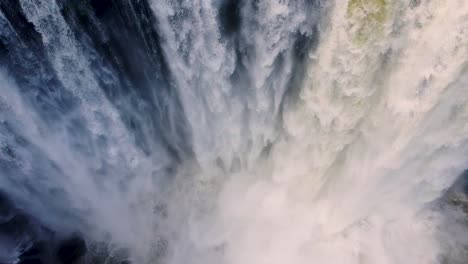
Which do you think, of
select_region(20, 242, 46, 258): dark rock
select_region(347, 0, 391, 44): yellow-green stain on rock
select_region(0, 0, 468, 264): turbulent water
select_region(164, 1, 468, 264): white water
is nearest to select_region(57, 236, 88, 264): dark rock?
select_region(0, 0, 468, 264): turbulent water

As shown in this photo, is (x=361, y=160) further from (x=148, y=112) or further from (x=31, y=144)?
(x=31, y=144)

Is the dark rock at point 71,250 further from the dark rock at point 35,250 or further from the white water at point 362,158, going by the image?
the white water at point 362,158

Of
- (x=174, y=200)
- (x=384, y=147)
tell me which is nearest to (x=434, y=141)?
(x=384, y=147)

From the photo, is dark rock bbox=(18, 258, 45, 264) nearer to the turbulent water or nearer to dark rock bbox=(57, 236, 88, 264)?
the turbulent water

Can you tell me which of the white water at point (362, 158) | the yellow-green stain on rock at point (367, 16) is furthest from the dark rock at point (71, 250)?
the yellow-green stain on rock at point (367, 16)

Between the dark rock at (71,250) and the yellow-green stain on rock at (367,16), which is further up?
the yellow-green stain on rock at (367,16)

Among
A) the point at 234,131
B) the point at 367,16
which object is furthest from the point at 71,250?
the point at 367,16
